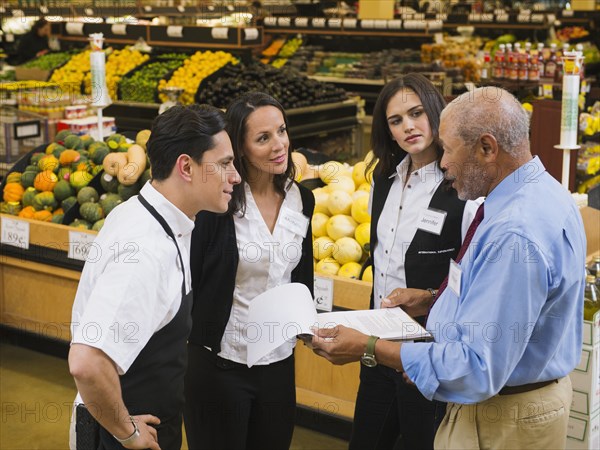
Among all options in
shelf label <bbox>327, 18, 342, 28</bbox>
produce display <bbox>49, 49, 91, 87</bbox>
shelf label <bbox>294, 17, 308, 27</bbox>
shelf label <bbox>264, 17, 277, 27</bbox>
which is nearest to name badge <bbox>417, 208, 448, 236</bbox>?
produce display <bbox>49, 49, 91, 87</bbox>

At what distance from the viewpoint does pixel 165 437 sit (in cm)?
207

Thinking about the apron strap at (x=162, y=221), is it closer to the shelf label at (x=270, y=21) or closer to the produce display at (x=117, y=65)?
the produce display at (x=117, y=65)

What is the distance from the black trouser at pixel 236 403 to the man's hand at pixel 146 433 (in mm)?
571

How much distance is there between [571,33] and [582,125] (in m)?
5.97

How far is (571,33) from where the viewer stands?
409 inches

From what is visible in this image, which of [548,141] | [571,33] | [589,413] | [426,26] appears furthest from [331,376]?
[571,33]

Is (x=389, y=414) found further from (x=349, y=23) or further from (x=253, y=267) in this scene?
(x=349, y=23)

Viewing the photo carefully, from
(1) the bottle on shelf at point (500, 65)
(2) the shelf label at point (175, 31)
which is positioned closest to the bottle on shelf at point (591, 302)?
(1) the bottle on shelf at point (500, 65)

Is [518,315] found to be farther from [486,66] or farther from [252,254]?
[486,66]

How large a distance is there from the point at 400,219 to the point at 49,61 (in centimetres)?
824

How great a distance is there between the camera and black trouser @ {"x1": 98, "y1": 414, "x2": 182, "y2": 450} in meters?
1.97

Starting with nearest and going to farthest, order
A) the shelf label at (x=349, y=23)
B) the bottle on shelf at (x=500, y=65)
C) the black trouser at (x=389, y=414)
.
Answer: the black trouser at (x=389, y=414) < the bottle on shelf at (x=500, y=65) < the shelf label at (x=349, y=23)

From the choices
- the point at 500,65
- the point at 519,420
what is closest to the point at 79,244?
the point at 519,420

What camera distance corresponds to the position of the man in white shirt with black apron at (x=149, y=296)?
1754mm
